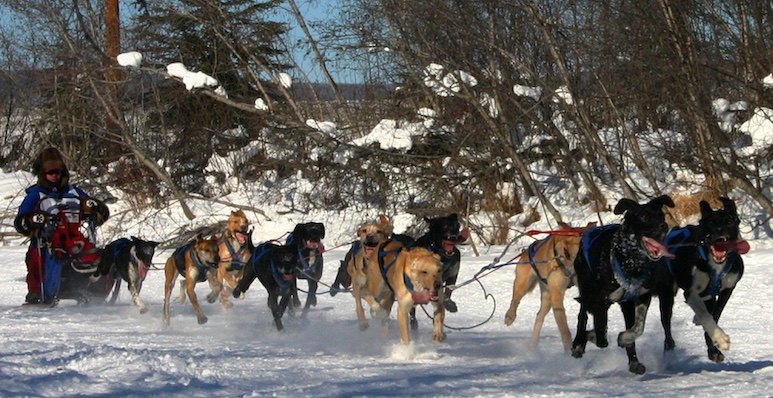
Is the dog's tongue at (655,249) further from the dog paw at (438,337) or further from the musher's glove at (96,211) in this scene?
the musher's glove at (96,211)

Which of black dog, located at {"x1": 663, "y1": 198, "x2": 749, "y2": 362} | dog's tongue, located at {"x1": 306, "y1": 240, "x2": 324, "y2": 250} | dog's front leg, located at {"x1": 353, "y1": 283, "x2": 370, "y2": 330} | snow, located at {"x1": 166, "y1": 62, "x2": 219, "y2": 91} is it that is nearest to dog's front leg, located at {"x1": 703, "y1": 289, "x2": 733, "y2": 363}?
black dog, located at {"x1": 663, "y1": 198, "x2": 749, "y2": 362}

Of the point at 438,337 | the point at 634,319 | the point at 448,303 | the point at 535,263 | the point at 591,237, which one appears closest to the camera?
the point at 634,319

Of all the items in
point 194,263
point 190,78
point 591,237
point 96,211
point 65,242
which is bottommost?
point 194,263

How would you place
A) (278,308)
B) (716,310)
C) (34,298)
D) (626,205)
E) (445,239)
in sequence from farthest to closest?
(34,298)
(278,308)
(445,239)
(716,310)
(626,205)

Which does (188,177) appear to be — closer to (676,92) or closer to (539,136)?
(539,136)

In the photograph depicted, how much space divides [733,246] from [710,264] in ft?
0.77

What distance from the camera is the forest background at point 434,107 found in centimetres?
1195

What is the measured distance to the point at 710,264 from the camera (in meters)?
5.48

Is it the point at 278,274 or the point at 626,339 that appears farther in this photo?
the point at 278,274

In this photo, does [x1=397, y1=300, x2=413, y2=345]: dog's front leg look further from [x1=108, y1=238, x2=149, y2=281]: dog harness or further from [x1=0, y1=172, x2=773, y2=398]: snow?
[x1=108, y1=238, x2=149, y2=281]: dog harness

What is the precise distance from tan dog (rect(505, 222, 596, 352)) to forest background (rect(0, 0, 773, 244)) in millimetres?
3207

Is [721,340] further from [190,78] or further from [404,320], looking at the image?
[190,78]

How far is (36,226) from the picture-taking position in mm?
8781

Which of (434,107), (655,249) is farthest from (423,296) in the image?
(434,107)
